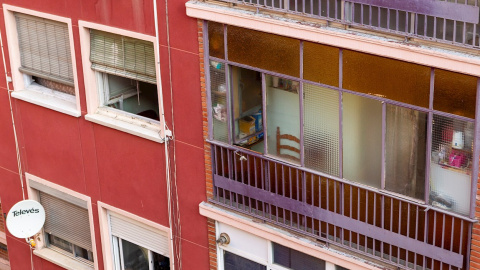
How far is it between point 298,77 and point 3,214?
8.68 meters

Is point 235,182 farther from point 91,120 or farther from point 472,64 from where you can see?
point 472,64

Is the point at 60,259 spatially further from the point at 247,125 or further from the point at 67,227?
the point at 247,125

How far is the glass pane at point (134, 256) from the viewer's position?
15641 millimetres

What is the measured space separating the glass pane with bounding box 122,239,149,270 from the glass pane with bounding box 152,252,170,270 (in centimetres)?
24

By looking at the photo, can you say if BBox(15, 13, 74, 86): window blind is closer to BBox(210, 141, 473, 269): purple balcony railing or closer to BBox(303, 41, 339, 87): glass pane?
BBox(210, 141, 473, 269): purple balcony railing

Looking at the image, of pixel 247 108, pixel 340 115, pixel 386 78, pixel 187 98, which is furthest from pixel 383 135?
pixel 187 98

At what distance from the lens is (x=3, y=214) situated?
1783 centimetres

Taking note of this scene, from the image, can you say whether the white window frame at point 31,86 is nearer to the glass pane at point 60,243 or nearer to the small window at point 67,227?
the small window at point 67,227

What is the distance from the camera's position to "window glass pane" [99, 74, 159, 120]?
1437 cm

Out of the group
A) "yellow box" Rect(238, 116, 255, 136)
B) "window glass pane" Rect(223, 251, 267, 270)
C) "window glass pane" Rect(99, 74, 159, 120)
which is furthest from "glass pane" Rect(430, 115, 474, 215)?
"window glass pane" Rect(99, 74, 159, 120)

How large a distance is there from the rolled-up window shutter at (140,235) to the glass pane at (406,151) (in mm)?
4965

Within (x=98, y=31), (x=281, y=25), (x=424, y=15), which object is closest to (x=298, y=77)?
(x=281, y=25)

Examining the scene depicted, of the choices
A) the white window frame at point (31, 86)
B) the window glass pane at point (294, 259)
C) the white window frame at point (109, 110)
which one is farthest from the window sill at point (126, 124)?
the window glass pane at point (294, 259)

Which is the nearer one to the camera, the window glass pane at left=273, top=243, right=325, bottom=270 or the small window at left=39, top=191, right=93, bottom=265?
the window glass pane at left=273, top=243, right=325, bottom=270
